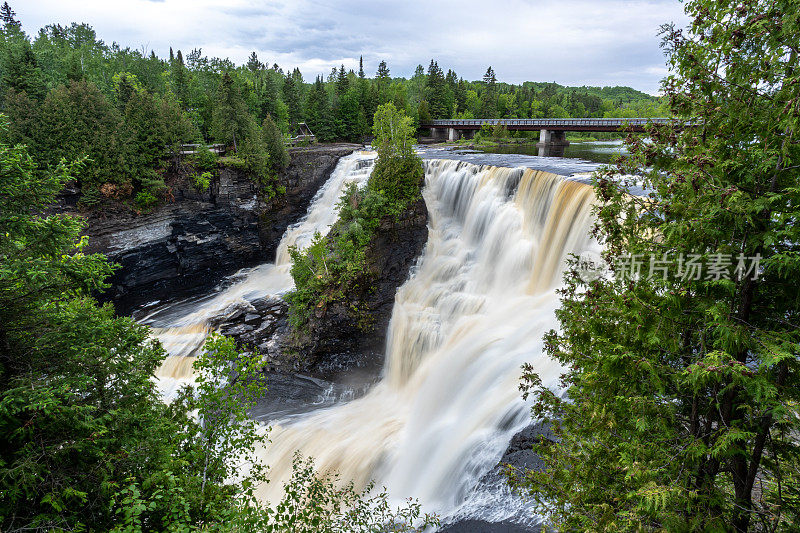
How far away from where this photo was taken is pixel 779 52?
3.78m

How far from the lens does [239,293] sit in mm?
27031

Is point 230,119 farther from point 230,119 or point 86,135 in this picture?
point 86,135

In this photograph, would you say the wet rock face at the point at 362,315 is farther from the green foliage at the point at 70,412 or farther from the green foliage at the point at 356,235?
the green foliage at the point at 70,412

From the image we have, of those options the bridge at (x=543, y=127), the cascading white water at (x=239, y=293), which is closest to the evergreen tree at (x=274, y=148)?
the cascading white water at (x=239, y=293)

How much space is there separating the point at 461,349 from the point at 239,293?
17129 millimetres

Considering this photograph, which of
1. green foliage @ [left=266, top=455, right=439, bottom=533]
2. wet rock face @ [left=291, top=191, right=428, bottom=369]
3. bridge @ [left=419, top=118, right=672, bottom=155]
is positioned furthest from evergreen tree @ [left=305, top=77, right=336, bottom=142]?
green foliage @ [left=266, top=455, right=439, bottom=533]

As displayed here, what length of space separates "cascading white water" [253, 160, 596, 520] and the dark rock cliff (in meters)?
14.9

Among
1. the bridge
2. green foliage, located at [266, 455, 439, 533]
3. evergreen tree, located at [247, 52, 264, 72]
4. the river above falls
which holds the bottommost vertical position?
green foliage, located at [266, 455, 439, 533]

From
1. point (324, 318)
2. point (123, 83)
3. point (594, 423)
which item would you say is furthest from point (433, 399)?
point (123, 83)

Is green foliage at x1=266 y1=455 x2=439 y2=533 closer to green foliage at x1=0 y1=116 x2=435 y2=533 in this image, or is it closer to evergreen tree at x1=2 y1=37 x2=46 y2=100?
green foliage at x1=0 y1=116 x2=435 y2=533

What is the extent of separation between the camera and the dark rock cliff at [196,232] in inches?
1080

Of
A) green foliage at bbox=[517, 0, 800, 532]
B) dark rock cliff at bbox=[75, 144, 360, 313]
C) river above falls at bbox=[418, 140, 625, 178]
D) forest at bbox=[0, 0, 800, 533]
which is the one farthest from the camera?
dark rock cliff at bbox=[75, 144, 360, 313]

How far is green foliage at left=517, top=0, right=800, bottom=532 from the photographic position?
3.74 m

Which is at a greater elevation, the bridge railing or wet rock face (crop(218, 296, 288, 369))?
the bridge railing
